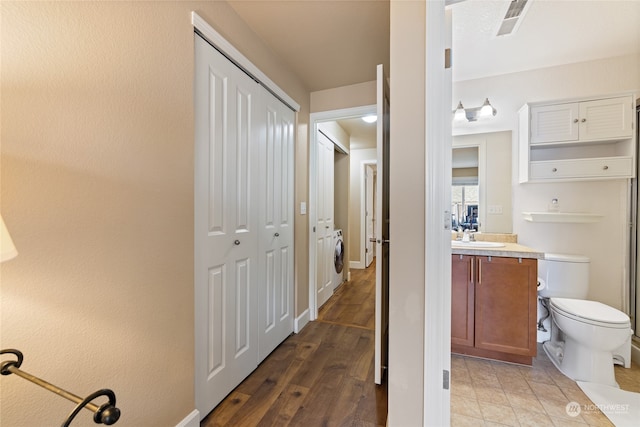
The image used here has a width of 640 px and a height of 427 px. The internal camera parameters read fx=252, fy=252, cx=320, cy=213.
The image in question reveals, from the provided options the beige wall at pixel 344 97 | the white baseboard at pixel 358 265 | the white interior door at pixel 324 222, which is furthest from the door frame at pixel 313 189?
the white baseboard at pixel 358 265

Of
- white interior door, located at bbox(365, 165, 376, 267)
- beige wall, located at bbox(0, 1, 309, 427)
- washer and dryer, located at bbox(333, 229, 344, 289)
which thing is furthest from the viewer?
white interior door, located at bbox(365, 165, 376, 267)

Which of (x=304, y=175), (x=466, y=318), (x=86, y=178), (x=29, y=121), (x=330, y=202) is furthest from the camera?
(x=330, y=202)

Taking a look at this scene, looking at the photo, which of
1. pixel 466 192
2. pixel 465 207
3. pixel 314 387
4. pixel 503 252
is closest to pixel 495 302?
pixel 503 252

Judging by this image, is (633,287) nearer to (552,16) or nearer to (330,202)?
(552,16)

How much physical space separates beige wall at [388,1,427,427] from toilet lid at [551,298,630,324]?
1.52 m

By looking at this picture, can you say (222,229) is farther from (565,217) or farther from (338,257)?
(565,217)

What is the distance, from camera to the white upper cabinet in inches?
79.4

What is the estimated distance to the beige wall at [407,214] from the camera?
1.10 meters

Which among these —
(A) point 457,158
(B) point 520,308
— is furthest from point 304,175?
(B) point 520,308

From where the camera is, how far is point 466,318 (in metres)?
2.03

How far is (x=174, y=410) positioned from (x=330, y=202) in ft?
8.73

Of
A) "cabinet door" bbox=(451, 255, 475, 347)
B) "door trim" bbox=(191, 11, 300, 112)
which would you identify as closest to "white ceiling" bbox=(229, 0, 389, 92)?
"door trim" bbox=(191, 11, 300, 112)

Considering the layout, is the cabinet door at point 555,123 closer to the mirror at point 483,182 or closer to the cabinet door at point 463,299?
the mirror at point 483,182

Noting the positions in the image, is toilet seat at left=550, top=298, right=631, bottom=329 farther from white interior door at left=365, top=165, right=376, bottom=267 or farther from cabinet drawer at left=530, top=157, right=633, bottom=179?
white interior door at left=365, top=165, right=376, bottom=267
